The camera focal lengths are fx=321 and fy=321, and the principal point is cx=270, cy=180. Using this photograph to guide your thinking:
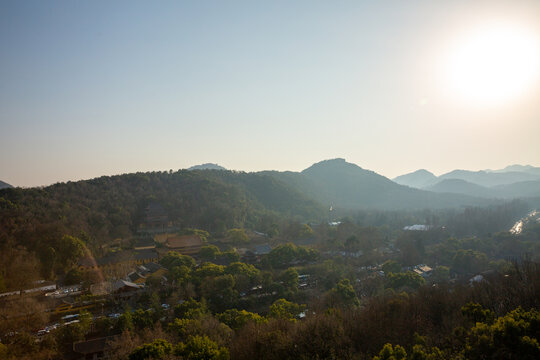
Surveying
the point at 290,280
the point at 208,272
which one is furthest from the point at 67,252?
the point at 290,280

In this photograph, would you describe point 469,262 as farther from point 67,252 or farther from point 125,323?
point 67,252

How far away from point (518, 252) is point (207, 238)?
121ft

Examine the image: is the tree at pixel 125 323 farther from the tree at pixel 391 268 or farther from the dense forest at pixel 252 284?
the tree at pixel 391 268

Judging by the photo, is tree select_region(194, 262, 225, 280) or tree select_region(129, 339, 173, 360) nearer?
tree select_region(129, 339, 173, 360)

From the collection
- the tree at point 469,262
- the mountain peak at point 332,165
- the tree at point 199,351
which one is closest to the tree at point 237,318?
the tree at point 199,351

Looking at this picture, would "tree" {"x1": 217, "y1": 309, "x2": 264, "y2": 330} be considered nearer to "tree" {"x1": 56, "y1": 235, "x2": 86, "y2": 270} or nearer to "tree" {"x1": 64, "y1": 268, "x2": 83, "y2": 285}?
"tree" {"x1": 64, "y1": 268, "x2": 83, "y2": 285}

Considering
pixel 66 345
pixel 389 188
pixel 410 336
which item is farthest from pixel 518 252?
pixel 389 188

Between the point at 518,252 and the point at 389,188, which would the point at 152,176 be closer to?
the point at 518,252

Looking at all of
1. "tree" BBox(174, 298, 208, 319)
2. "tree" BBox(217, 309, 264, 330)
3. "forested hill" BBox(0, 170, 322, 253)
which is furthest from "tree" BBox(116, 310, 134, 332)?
"forested hill" BBox(0, 170, 322, 253)

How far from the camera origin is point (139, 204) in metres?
48.0

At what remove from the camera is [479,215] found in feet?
189

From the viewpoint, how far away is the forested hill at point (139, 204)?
104 ft

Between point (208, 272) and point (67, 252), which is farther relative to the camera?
point (67, 252)

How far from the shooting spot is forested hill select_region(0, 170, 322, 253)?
31.8 m
